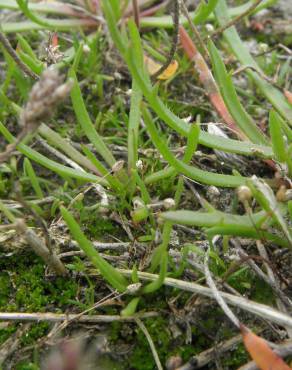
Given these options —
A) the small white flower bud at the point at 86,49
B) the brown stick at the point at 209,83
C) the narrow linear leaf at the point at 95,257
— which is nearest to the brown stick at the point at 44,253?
the narrow linear leaf at the point at 95,257

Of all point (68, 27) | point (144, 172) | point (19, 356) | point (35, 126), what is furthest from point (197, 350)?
point (68, 27)

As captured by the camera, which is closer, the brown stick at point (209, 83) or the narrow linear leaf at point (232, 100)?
the narrow linear leaf at point (232, 100)

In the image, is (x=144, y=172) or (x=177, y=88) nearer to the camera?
(x=144, y=172)

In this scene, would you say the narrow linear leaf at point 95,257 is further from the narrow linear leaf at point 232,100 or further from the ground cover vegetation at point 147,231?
the narrow linear leaf at point 232,100

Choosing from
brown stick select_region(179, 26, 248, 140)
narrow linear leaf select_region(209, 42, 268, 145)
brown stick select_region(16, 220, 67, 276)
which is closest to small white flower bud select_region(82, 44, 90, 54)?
brown stick select_region(179, 26, 248, 140)

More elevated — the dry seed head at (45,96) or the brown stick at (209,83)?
the dry seed head at (45,96)

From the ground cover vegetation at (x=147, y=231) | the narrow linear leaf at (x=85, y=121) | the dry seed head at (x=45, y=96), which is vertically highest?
the dry seed head at (x=45, y=96)

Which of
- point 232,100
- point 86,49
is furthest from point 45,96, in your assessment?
point 86,49

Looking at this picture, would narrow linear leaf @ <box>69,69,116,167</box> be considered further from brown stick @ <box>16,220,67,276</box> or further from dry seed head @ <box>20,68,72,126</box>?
dry seed head @ <box>20,68,72,126</box>

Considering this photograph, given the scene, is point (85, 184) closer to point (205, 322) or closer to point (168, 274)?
point (168, 274)
